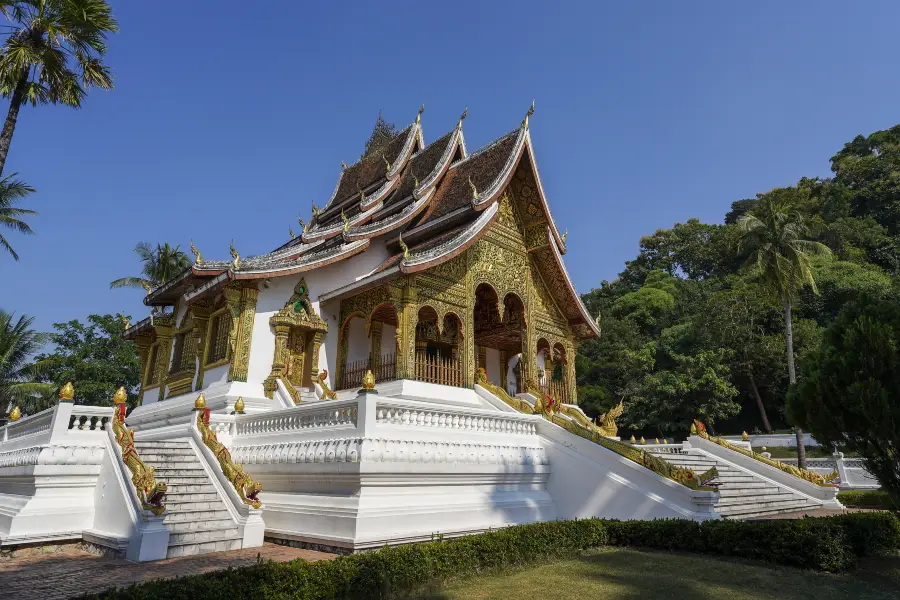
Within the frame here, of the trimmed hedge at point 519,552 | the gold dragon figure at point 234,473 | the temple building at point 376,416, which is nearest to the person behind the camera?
the trimmed hedge at point 519,552

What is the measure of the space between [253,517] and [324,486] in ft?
3.28

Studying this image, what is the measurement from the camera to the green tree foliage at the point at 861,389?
5762mm

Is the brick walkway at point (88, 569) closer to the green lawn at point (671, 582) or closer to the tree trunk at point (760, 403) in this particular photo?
the green lawn at point (671, 582)

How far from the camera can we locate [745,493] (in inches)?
426

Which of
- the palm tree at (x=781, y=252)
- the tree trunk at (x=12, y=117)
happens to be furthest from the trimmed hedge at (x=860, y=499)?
the tree trunk at (x=12, y=117)

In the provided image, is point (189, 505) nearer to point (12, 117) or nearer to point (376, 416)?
point (376, 416)

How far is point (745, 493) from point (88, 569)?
35.2 feet

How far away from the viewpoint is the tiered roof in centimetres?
1198

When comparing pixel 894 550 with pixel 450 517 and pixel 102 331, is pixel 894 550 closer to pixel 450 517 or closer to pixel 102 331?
pixel 450 517

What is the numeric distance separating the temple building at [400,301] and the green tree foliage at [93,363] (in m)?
11.0

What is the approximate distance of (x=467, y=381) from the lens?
12766 millimetres

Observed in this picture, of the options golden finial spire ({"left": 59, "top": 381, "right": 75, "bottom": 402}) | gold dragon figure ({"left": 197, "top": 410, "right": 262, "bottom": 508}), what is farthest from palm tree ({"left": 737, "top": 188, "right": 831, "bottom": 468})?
golden finial spire ({"left": 59, "top": 381, "right": 75, "bottom": 402})

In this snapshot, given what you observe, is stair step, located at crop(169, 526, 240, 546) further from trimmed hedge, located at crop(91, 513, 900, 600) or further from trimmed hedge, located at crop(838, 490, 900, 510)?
trimmed hedge, located at crop(838, 490, 900, 510)

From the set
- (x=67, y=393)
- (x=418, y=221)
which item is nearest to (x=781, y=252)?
(x=418, y=221)
